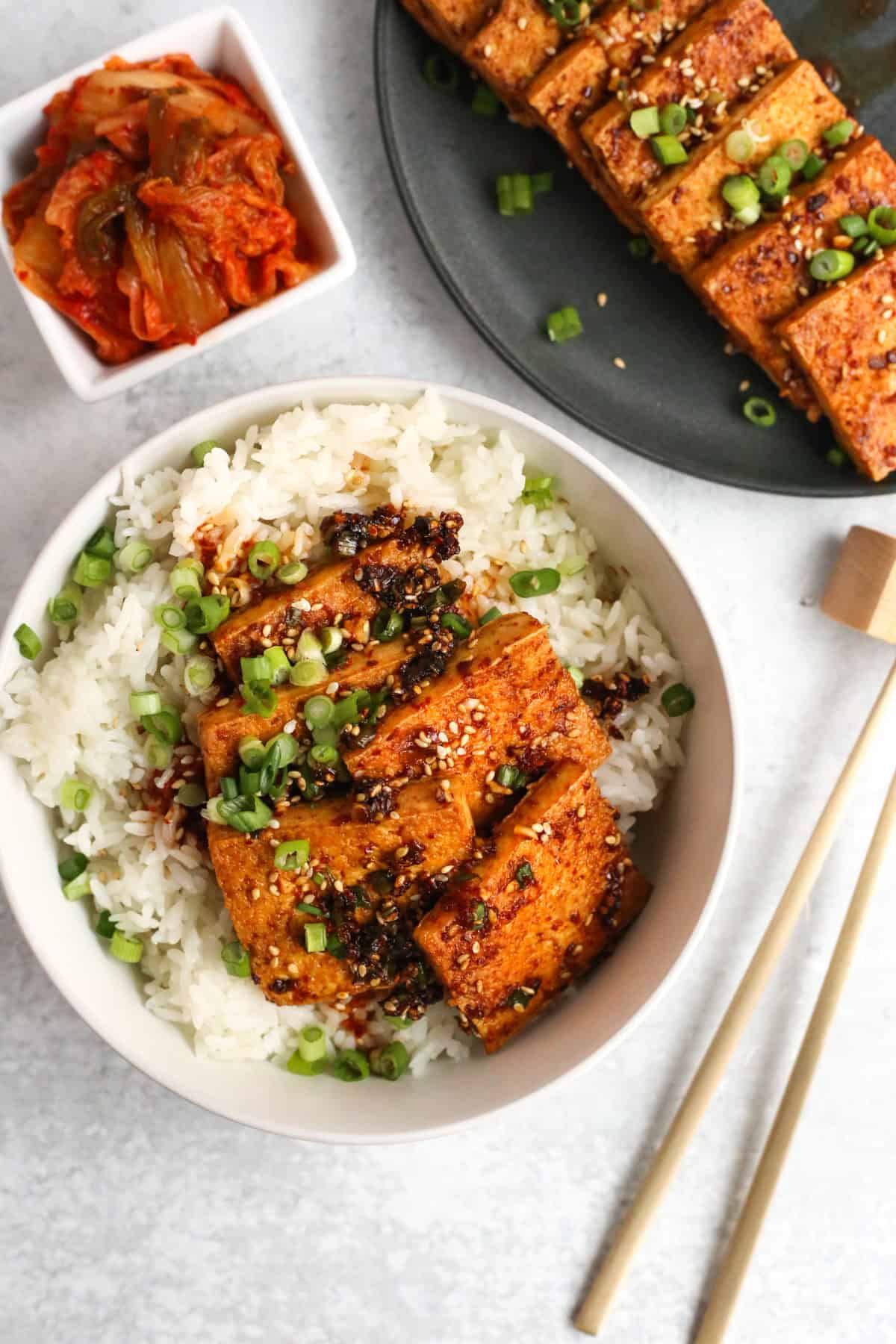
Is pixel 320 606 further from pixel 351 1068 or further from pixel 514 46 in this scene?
pixel 514 46

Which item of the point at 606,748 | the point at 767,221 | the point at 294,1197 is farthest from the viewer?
the point at 294,1197

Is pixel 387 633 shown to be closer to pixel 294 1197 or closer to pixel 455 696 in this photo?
pixel 455 696

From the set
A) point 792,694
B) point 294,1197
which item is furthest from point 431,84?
point 294,1197

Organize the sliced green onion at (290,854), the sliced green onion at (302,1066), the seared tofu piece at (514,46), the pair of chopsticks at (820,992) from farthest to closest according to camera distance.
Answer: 1. the pair of chopsticks at (820,992)
2. the seared tofu piece at (514,46)
3. the sliced green onion at (302,1066)
4. the sliced green onion at (290,854)

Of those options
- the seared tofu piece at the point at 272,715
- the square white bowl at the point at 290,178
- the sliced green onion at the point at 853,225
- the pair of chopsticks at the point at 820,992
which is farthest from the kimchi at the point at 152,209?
the pair of chopsticks at the point at 820,992

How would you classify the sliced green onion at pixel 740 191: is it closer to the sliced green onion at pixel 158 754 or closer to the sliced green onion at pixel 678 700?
the sliced green onion at pixel 678 700

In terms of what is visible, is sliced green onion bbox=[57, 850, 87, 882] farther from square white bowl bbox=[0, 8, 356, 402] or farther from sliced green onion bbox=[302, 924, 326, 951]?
square white bowl bbox=[0, 8, 356, 402]
